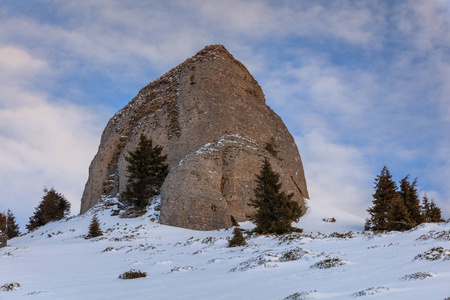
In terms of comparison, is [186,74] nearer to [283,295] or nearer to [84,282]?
[84,282]

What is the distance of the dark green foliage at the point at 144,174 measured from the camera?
1359 inches

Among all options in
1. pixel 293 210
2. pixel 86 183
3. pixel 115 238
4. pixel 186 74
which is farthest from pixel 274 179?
pixel 86 183

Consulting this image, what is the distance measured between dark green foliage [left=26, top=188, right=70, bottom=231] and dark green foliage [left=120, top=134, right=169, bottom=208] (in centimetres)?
1868

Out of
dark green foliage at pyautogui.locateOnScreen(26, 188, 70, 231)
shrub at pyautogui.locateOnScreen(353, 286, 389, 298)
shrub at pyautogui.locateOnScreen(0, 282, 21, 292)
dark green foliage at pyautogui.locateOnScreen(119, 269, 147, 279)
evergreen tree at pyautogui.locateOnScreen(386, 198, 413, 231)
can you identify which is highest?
dark green foliage at pyautogui.locateOnScreen(26, 188, 70, 231)

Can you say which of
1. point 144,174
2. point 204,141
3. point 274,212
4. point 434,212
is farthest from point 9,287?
point 434,212

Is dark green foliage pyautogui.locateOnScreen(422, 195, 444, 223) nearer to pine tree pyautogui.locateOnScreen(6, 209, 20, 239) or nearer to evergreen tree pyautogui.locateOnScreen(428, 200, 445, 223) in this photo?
evergreen tree pyautogui.locateOnScreen(428, 200, 445, 223)

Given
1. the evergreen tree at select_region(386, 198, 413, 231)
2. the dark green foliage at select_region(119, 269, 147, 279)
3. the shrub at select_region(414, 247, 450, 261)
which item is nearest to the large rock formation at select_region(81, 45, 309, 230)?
the evergreen tree at select_region(386, 198, 413, 231)

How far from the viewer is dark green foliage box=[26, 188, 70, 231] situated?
4944 cm

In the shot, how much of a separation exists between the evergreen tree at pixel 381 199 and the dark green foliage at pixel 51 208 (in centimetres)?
Answer: 3895

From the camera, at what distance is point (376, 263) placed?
9.12 meters

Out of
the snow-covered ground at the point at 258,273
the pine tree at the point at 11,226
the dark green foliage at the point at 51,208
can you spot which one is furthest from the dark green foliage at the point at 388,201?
the pine tree at the point at 11,226

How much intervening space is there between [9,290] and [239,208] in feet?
76.6

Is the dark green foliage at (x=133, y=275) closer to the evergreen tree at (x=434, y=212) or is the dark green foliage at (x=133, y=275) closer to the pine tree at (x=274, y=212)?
the pine tree at (x=274, y=212)

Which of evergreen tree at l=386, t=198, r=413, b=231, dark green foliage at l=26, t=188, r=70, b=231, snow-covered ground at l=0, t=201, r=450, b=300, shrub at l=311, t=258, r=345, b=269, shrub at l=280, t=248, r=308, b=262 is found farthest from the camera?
dark green foliage at l=26, t=188, r=70, b=231
